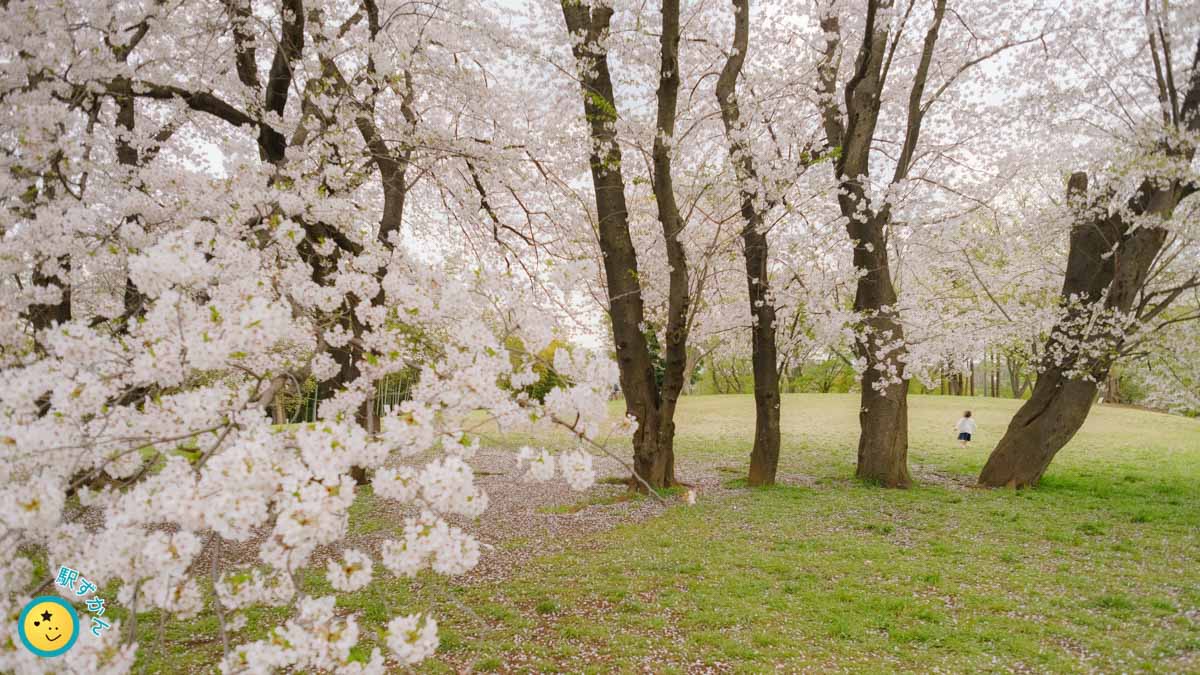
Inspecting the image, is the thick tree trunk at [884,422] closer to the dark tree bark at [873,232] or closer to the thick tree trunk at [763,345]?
the dark tree bark at [873,232]

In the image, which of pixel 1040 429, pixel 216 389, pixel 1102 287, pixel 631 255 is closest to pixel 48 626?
pixel 216 389

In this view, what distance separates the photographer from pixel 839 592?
5625mm

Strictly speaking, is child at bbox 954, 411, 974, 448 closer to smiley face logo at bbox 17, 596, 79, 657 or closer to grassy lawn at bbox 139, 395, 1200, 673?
grassy lawn at bbox 139, 395, 1200, 673

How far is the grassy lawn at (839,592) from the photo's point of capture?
4.46 metres

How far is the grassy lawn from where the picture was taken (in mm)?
4465

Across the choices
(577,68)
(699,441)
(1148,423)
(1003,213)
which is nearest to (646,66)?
(577,68)

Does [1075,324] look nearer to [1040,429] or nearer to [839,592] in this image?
[1040,429]

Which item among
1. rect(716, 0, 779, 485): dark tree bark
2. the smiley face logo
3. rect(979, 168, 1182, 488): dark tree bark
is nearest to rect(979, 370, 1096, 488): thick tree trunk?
rect(979, 168, 1182, 488): dark tree bark

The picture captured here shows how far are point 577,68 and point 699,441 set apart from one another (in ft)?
43.6

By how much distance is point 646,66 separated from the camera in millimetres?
9695

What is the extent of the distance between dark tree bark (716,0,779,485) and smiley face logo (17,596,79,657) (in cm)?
797

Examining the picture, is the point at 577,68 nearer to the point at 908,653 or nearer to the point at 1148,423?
the point at 908,653

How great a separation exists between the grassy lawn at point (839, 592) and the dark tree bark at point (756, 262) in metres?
0.93

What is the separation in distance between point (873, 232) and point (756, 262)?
193 cm
